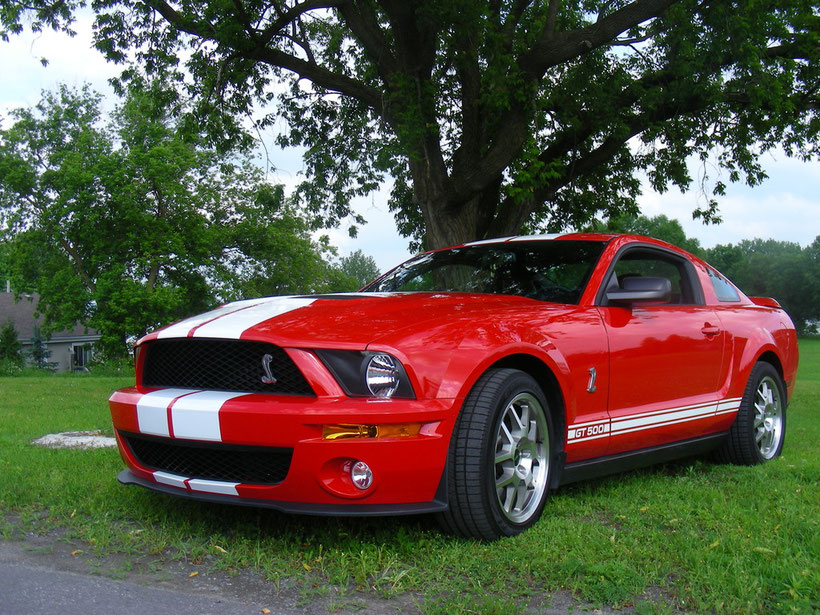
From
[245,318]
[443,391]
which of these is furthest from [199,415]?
[443,391]

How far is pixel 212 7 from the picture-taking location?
1173 cm

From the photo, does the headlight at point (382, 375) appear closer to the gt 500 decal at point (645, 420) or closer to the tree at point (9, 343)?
the gt 500 decal at point (645, 420)

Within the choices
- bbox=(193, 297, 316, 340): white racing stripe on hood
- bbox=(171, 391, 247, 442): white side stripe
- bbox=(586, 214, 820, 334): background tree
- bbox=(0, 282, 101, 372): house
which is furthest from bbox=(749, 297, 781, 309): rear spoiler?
bbox=(586, 214, 820, 334): background tree

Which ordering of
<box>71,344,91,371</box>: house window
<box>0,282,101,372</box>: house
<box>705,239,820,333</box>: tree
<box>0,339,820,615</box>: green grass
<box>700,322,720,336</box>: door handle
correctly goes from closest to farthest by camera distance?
<box>0,339,820,615</box>: green grass, <box>700,322,720,336</box>: door handle, <box>0,282,101,372</box>: house, <box>71,344,91,371</box>: house window, <box>705,239,820,333</box>: tree

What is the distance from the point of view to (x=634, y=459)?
4.51 meters

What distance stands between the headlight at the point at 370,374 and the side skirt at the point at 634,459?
1.16m

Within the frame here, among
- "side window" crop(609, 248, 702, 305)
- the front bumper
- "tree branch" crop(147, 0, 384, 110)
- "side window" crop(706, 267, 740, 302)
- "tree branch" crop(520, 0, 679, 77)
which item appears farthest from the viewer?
"tree branch" crop(147, 0, 384, 110)

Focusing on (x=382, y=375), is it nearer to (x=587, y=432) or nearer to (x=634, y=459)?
(x=587, y=432)

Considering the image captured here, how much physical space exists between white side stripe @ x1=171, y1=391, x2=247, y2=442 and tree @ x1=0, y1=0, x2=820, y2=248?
805 cm

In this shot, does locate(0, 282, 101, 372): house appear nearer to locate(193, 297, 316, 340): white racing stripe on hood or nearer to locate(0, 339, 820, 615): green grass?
locate(0, 339, 820, 615): green grass

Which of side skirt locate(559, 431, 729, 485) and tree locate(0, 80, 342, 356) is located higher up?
tree locate(0, 80, 342, 356)

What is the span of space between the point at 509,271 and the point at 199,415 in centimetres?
217

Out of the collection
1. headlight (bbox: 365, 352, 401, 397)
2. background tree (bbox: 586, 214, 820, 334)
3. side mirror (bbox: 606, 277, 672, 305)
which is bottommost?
headlight (bbox: 365, 352, 401, 397)

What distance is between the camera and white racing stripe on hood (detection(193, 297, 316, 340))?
357cm
